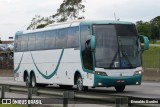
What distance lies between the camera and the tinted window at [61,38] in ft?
84.3

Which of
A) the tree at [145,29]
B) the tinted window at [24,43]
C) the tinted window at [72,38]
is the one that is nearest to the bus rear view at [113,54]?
the tinted window at [72,38]

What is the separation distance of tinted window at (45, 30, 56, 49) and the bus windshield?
4.29 metres

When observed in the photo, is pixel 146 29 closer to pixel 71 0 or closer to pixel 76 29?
pixel 71 0

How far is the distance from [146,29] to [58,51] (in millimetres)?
121722

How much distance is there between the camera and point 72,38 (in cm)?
2477

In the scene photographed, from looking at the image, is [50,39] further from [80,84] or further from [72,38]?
[80,84]

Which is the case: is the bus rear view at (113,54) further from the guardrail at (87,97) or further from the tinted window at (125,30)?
the guardrail at (87,97)

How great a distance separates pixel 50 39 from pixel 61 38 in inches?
61.8

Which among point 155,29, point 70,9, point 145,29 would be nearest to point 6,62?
point 70,9

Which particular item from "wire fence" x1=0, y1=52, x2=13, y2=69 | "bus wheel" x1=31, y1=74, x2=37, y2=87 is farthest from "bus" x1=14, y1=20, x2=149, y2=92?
"wire fence" x1=0, y1=52, x2=13, y2=69

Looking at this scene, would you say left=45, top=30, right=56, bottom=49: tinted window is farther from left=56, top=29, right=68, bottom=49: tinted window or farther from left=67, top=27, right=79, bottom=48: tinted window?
left=67, top=27, right=79, bottom=48: tinted window

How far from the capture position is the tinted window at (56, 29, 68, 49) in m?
25.7

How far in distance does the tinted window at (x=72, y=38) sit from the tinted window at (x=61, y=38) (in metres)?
0.42

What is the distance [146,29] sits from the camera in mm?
146500
